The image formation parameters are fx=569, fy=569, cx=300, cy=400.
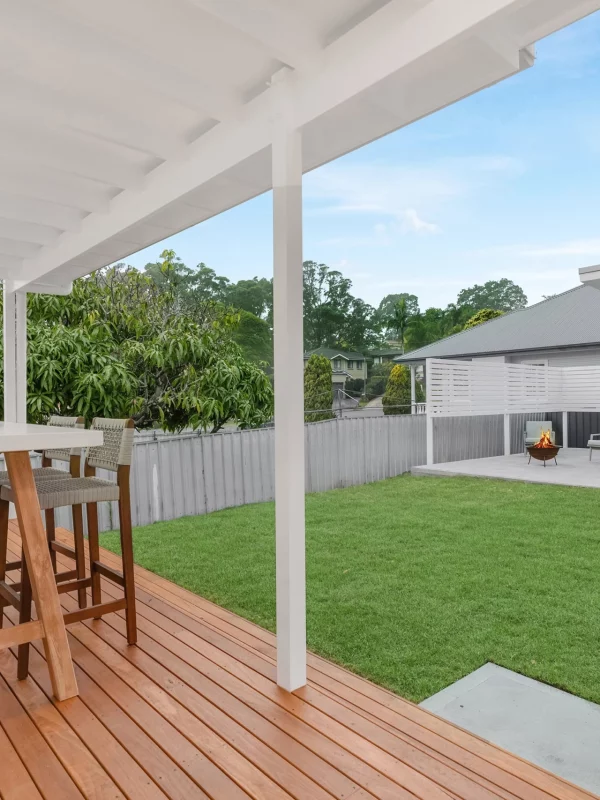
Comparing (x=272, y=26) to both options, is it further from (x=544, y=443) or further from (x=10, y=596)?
(x=544, y=443)

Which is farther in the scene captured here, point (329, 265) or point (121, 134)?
point (329, 265)

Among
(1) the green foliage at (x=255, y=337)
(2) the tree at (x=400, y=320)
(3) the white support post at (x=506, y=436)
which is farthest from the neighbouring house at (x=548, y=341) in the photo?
(2) the tree at (x=400, y=320)

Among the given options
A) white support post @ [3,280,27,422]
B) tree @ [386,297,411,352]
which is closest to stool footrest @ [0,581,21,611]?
white support post @ [3,280,27,422]

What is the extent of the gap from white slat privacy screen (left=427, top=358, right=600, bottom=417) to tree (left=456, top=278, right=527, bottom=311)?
23840 mm

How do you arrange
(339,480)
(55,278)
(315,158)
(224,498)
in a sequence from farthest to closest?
1. (339,480)
2. (224,498)
3. (55,278)
4. (315,158)

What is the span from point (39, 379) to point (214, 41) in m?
4.93

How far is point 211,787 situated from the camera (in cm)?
→ 162

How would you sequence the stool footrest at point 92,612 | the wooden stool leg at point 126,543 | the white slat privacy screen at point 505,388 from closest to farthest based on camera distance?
the stool footrest at point 92,612, the wooden stool leg at point 126,543, the white slat privacy screen at point 505,388

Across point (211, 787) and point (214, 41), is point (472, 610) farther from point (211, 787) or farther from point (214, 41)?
point (214, 41)

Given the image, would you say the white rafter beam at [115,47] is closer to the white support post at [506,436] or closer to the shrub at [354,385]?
the white support post at [506,436]

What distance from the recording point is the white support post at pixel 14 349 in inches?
189

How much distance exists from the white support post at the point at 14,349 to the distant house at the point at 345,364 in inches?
1137

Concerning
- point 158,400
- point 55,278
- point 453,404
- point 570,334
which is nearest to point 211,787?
point 55,278

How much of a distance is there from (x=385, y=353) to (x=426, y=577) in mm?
31756
